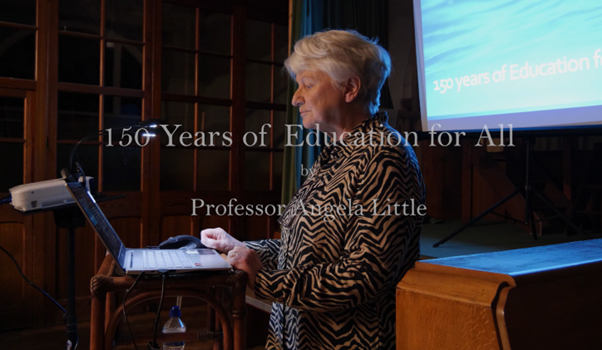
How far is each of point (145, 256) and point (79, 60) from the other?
8.90ft

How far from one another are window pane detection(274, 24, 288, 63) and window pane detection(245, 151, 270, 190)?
875mm

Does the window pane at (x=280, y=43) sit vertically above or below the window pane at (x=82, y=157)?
above

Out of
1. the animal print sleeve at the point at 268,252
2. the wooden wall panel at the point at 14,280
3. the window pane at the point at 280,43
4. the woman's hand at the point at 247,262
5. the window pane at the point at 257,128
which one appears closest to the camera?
the woman's hand at the point at 247,262

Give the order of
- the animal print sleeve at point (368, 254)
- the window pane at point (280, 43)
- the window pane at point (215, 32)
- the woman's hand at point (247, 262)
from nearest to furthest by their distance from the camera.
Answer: the animal print sleeve at point (368, 254) < the woman's hand at point (247, 262) < the window pane at point (215, 32) < the window pane at point (280, 43)

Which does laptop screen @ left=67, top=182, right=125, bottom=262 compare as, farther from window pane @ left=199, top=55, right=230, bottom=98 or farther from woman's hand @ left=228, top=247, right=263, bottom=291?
window pane @ left=199, top=55, right=230, bottom=98

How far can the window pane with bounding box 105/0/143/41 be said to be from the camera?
3600mm

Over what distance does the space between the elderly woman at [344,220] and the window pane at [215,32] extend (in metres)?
3.02

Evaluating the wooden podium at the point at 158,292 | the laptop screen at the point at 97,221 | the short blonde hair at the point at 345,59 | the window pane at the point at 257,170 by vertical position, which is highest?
the short blonde hair at the point at 345,59

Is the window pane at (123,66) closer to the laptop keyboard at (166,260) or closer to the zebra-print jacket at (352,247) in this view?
the laptop keyboard at (166,260)

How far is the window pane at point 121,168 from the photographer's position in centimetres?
360

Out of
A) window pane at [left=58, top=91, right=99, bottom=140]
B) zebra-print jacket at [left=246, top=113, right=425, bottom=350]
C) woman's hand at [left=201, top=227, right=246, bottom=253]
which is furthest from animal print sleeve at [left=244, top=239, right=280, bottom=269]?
window pane at [left=58, top=91, right=99, bottom=140]

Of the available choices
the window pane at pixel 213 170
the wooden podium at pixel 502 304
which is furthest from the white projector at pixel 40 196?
the window pane at pixel 213 170

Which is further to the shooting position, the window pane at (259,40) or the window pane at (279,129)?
the window pane at (279,129)

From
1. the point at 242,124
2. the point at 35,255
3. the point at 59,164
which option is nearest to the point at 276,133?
the point at 242,124
